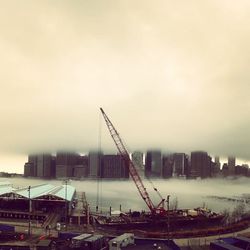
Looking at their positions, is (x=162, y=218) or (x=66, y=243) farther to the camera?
(x=162, y=218)

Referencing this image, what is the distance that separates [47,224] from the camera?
217 ft

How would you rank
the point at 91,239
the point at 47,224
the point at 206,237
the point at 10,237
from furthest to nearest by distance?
the point at 47,224, the point at 206,237, the point at 10,237, the point at 91,239

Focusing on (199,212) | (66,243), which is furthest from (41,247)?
(199,212)

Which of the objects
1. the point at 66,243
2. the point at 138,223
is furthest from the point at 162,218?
the point at 66,243

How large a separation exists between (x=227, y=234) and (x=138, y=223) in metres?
16.2

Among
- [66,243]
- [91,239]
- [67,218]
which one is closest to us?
[91,239]

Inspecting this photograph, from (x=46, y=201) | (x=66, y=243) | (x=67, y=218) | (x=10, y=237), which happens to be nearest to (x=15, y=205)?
(x=46, y=201)

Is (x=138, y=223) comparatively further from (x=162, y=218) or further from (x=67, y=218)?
(x=67, y=218)

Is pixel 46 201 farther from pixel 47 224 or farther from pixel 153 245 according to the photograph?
pixel 153 245

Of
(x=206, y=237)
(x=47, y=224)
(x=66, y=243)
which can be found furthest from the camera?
(x=47, y=224)

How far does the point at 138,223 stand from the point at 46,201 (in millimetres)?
17198

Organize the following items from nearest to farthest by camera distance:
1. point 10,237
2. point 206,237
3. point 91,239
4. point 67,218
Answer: point 91,239
point 10,237
point 206,237
point 67,218

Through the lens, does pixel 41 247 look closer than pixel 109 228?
Yes

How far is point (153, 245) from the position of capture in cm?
4638
